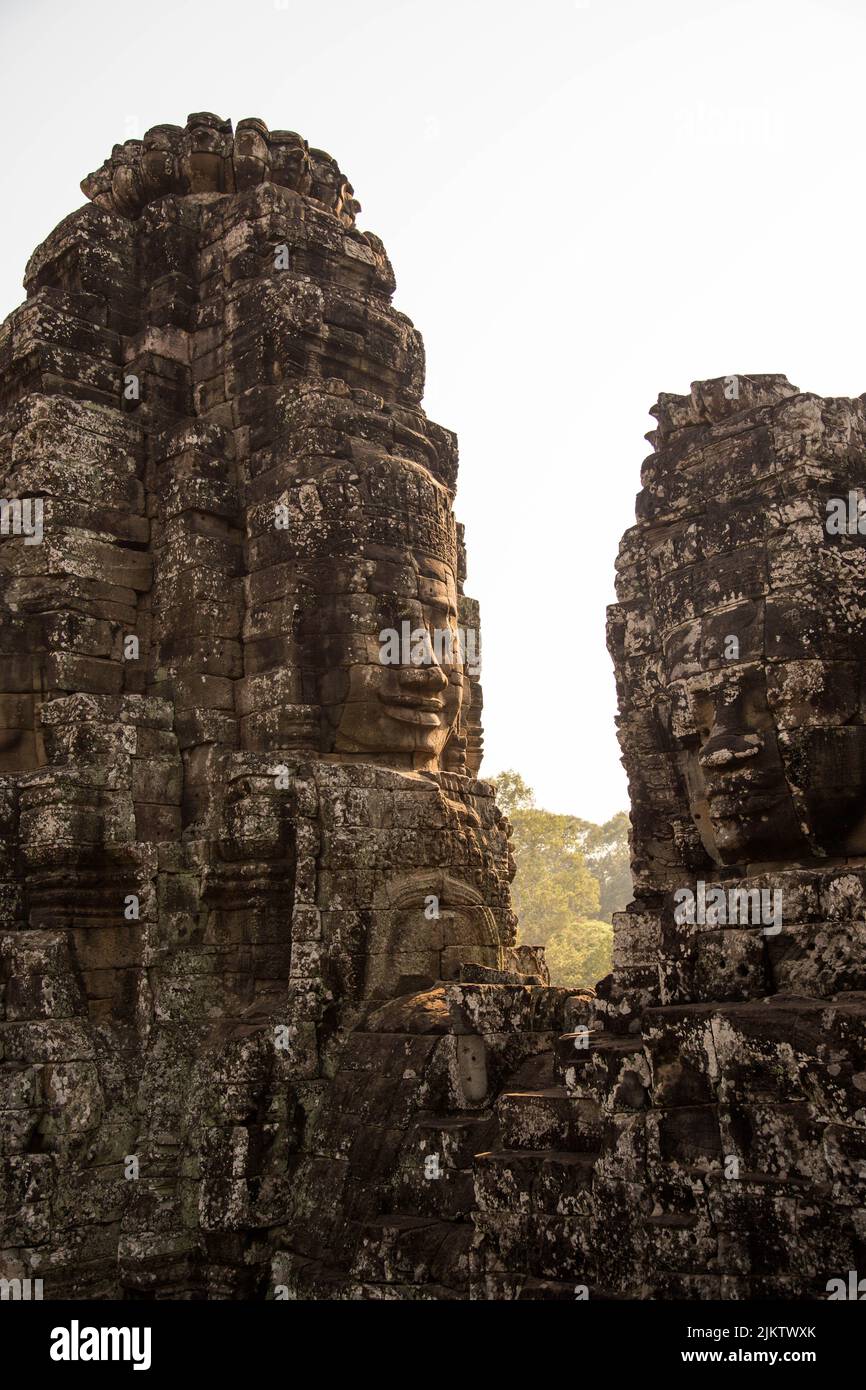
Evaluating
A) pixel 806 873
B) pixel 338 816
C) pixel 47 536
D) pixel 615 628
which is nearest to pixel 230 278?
pixel 47 536

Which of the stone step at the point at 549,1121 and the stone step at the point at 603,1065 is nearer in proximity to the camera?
the stone step at the point at 603,1065

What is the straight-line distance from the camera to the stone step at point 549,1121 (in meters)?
5.98

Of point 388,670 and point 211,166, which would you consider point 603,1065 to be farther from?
point 211,166

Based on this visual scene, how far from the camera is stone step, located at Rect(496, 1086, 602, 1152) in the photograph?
19.6 ft

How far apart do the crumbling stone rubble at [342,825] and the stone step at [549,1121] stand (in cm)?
2

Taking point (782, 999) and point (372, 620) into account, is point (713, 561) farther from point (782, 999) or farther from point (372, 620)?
point (372, 620)

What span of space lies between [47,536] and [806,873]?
705 cm

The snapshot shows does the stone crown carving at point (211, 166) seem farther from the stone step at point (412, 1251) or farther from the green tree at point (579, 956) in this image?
the green tree at point (579, 956)

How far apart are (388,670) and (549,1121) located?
4409mm

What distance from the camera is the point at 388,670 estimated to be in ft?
32.4

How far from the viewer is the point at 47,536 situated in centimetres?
1019

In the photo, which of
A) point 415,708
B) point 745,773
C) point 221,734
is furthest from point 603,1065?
point 221,734

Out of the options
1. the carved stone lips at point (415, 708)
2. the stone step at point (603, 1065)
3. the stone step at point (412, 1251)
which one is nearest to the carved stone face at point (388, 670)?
the carved stone lips at point (415, 708)
